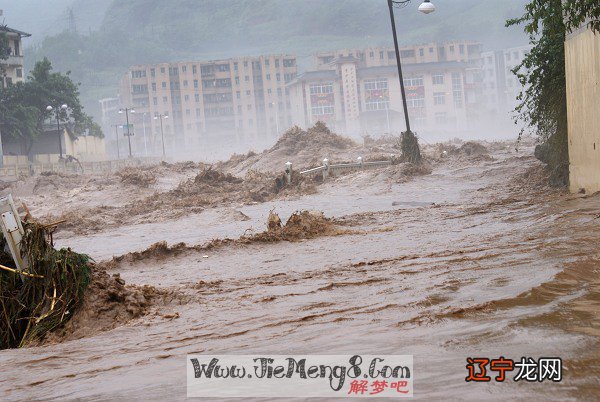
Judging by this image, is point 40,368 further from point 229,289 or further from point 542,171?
point 542,171

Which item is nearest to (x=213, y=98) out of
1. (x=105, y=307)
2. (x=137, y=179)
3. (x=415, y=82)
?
(x=415, y=82)

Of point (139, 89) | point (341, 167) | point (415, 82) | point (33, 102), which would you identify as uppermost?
point (139, 89)

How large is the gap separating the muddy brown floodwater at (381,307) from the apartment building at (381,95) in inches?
3972

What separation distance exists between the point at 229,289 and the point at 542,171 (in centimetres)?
1445

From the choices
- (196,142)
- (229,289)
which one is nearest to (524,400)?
(229,289)

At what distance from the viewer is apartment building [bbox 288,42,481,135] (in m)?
116

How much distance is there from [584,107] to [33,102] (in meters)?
73.6

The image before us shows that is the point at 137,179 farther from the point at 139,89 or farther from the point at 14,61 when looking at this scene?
the point at 139,89

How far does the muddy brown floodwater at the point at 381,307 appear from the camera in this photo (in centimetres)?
532

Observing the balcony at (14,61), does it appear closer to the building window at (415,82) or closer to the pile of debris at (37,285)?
the building window at (415,82)

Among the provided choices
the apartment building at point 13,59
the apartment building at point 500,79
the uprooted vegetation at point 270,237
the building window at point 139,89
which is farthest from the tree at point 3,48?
the apartment building at point 500,79

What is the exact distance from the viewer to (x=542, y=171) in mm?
22250

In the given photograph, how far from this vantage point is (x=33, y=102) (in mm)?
81312

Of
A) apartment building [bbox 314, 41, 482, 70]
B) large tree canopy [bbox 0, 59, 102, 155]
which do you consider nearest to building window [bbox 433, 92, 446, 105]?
apartment building [bbox 314, 41, 482, 70]
